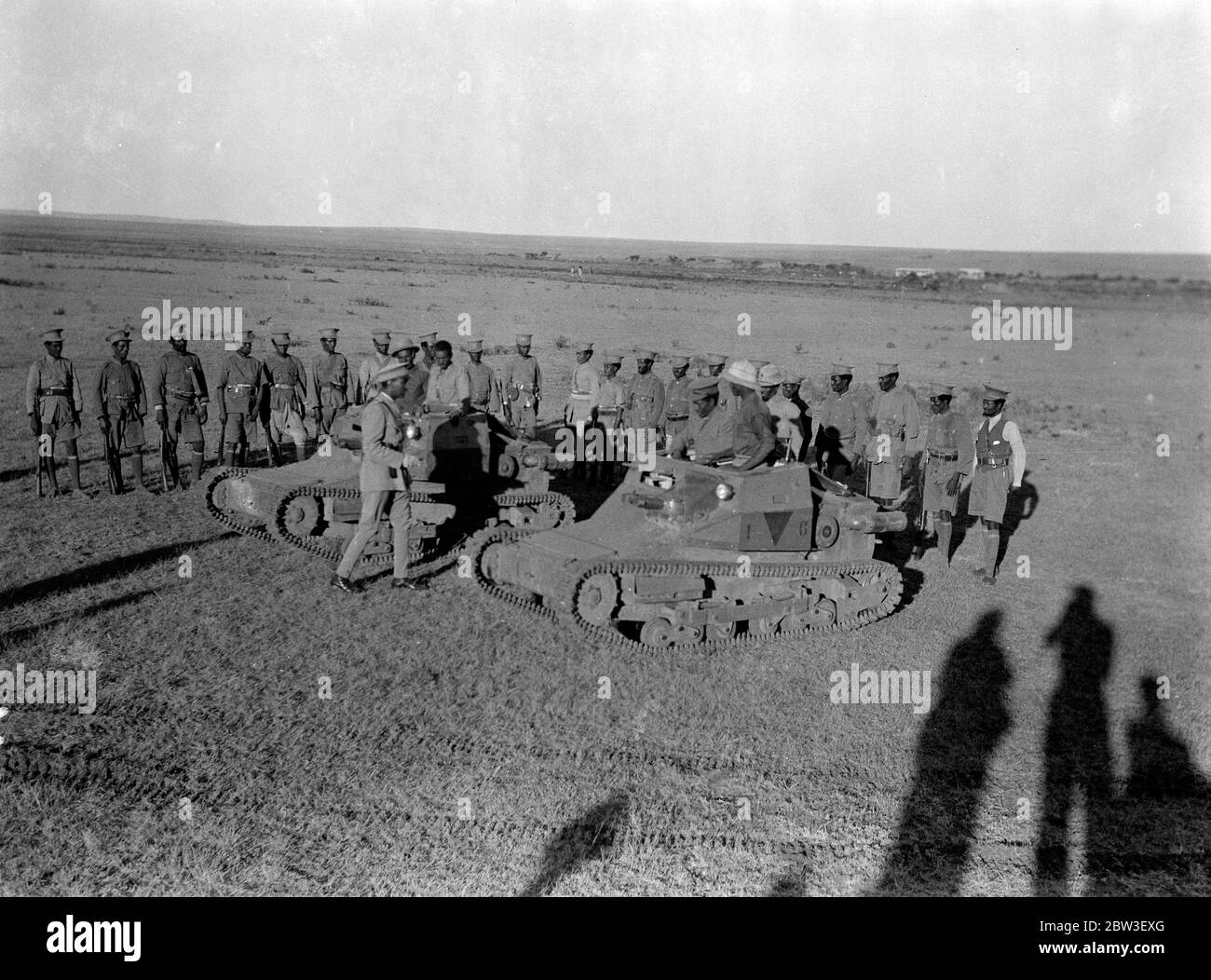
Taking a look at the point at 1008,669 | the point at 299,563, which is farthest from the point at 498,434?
the point at 1008,669

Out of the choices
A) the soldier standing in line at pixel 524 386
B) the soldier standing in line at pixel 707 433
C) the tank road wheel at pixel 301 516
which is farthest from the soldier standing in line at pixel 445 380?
the soldier standing in line at pixel 707 433

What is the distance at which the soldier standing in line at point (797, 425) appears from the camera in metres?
14.9

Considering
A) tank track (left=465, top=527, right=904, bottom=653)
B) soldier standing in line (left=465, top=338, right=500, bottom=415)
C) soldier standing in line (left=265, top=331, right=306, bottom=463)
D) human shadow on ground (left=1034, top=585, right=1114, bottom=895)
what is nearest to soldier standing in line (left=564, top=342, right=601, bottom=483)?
soldier standing in line (left=465, top=338, right=500, bottom=415)

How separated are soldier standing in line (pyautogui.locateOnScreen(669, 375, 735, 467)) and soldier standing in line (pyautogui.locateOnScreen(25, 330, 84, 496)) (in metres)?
9.37

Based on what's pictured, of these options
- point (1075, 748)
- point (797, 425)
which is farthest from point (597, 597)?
point (797, 425)

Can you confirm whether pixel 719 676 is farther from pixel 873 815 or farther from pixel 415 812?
pixel 415 812

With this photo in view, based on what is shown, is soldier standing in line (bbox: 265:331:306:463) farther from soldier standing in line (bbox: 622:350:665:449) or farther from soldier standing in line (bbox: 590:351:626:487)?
soldier standing in line (bbox: 622:350:665:449)

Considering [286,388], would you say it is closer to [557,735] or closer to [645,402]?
[645,402]

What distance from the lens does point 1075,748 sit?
965 cm

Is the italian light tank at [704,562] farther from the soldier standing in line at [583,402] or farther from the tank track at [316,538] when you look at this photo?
the soldier standing in line at [583,402]

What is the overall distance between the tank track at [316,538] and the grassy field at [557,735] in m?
0.30

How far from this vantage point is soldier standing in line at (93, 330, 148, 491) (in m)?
15.9

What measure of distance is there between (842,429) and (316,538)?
313 inches
